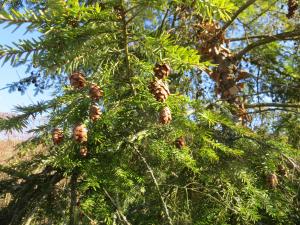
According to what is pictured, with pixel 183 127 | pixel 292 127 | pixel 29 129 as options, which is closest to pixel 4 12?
pixel 29 129

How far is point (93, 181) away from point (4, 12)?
0.62 m

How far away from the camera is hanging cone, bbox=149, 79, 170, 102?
3.77ft

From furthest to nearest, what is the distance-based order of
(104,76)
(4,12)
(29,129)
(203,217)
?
(203,217) → (29,129) → (104,76) → (4,12)

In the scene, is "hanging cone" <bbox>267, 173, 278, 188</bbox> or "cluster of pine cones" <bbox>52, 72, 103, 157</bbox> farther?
"hanging cone" <bbox>267, 173, 278, 188</bbox>

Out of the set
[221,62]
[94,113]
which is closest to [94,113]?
[94,113]

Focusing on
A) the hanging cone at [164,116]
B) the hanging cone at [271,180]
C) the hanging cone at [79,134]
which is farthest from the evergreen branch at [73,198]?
the hanging cone at [271,180]

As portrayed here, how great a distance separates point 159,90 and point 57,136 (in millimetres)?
369

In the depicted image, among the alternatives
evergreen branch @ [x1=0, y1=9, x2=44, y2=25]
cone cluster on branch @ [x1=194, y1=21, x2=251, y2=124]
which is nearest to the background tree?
evergreen branch @ [x1=0, y1=9, x2=44, y2=25]

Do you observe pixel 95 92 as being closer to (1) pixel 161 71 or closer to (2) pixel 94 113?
(2) pixel 94 113

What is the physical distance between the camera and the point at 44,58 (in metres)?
1.05

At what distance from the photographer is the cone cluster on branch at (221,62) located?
2.50 m

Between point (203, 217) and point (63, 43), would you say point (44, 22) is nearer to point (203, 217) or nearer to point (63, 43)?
point (63, 43)

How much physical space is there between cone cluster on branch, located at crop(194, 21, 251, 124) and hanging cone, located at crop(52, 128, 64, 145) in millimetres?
1362

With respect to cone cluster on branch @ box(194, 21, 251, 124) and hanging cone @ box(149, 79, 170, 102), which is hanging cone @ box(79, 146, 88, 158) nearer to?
hanging cone @ box(149, 79, 170, 102)
